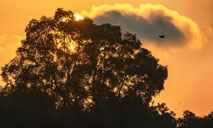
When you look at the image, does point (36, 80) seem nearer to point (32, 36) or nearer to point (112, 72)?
point (32, 36)

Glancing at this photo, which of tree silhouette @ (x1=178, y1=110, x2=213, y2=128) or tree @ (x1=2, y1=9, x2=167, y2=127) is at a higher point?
tree silhouette @ (x1=178, y1=110, x2=213, y2=128)

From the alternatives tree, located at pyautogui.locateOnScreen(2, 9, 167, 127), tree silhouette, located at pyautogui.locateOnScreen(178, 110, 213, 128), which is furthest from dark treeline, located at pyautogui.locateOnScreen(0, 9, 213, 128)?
tree silhouette, located at pyautogui.locateOnScreen(178, 110, 213, 128)

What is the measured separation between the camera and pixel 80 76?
66.4m

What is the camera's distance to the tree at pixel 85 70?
66000mm

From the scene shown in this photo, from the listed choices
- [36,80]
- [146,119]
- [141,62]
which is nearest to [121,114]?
[146,119]

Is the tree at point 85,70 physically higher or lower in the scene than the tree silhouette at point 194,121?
lower

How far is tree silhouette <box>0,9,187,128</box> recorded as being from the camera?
6519cm

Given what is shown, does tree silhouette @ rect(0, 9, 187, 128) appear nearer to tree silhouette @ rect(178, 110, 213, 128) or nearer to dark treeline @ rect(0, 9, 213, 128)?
dark treeline @ rect(0, 9, 213, 128)

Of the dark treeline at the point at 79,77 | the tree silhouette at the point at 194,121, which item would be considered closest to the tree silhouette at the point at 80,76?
the dark treeline at the point at 79,77

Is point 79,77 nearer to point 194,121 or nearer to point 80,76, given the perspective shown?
point 80,76

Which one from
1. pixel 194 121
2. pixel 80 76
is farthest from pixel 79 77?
pixel 194 121

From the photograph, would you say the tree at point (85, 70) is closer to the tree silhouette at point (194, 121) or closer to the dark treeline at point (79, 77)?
the dark treeline at point (79, 77)

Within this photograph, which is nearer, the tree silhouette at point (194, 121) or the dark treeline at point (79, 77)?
the dark treeline at point (79, 77)

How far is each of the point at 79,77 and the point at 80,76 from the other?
0.19m
